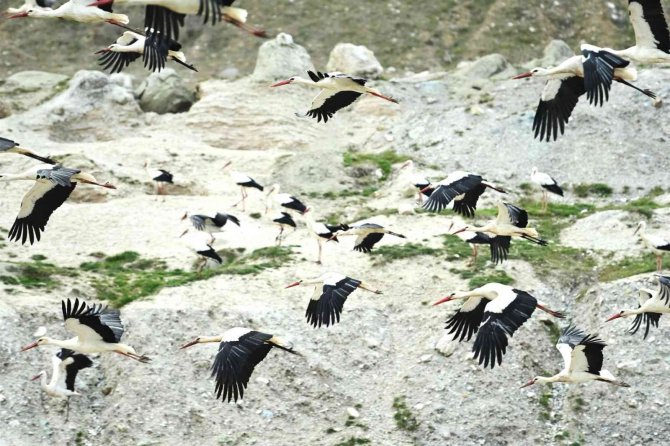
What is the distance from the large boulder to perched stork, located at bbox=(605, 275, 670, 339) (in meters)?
15.6

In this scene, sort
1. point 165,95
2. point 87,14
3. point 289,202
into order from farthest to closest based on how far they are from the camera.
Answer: point 165,95 < point 289,202 < point 87,14

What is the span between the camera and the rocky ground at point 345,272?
18.6 metres

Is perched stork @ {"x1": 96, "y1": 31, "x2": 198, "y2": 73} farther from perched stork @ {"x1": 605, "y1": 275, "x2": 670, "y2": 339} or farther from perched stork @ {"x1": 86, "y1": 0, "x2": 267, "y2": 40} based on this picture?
perched stork @ {"x1": 605, "y1": 275, "x2": 670, "y2": 339}

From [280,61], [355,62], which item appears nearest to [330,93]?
[280,61]

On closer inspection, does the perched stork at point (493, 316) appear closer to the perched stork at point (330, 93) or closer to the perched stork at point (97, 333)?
the perched stork at point (330, 93)

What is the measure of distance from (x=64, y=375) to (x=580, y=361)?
6700 mm

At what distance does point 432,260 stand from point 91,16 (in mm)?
7139

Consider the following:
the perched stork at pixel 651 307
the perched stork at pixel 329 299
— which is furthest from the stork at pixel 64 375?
the perched stork at pixel 651 307

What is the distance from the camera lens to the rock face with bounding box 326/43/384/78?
34.1 metres

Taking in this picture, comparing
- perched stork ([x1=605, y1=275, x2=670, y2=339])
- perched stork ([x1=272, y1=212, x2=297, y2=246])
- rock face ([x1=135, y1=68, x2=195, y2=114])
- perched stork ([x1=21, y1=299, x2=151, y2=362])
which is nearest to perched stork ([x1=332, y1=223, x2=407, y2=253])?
perched stork ([x1=272, y1=212, x2=297, y2=246])

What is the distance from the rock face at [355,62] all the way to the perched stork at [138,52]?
1452cm

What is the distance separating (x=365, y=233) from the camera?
21266 millimetres

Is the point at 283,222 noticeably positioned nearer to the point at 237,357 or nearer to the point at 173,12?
the point at 237,357

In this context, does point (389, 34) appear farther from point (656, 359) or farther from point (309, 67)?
point (656, 359)
